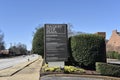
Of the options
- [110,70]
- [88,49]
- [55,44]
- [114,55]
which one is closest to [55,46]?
[55,44]

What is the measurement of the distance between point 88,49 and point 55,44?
2.71 meters

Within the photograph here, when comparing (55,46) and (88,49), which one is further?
(55,46)

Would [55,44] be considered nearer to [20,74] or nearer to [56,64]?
[56,64]

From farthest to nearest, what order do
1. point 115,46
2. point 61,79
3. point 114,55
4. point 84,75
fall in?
point 115,46 → point 114,55 → point 84,75 → point 61,79

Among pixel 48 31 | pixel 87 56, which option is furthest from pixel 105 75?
pixel 48 31

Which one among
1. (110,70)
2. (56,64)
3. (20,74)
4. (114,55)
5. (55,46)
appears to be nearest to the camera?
(110,70)

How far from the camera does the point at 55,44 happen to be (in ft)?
75.4

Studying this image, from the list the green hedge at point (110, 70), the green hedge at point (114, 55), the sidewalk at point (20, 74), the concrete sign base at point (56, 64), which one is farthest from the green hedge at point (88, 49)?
the green hedge at point (114, 55)

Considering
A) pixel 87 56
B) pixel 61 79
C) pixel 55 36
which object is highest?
pixel 55 36

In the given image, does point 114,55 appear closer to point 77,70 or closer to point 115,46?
point 115,46

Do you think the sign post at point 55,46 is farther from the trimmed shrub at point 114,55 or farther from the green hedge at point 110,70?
the trimmed shrub at point 114,55

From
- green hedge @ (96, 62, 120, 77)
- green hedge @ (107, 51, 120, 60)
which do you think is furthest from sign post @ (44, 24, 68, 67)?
green hedge @ (107, 51, 120, 60)

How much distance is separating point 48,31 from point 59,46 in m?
1.51

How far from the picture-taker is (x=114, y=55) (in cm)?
7181
